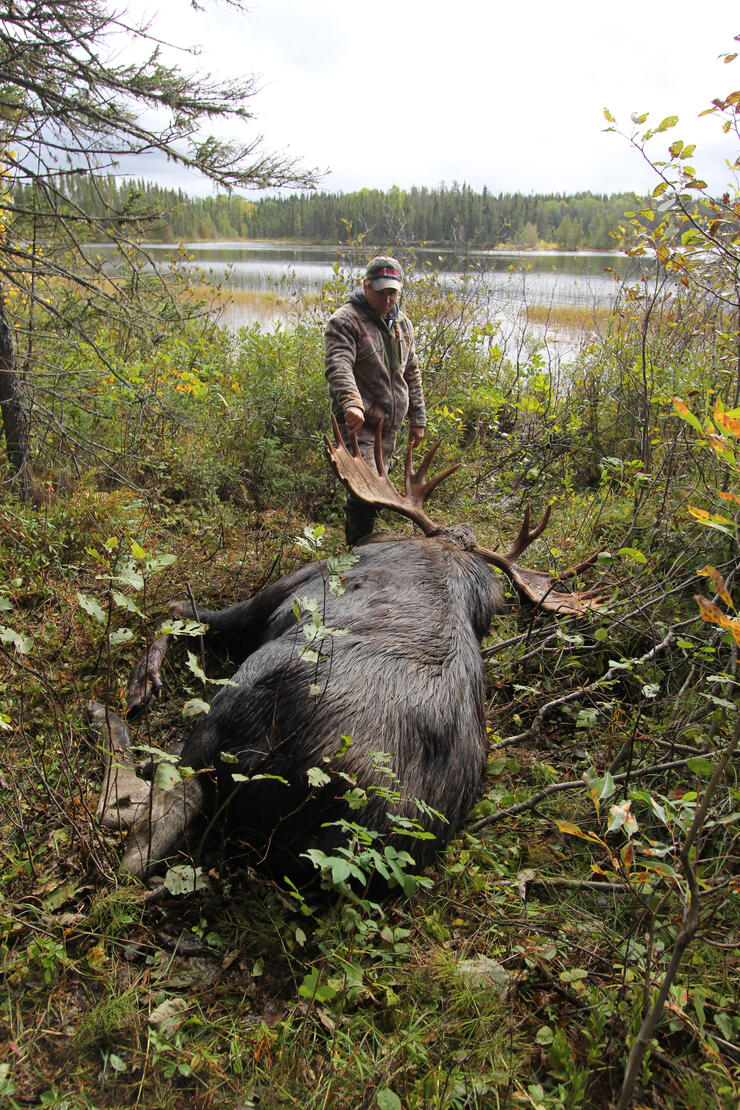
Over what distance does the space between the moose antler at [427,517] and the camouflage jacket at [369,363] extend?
1.22ft

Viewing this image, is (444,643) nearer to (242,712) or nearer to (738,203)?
(242,712)

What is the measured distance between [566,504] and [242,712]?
4.20 metres

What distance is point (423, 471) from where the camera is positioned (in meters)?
4.27

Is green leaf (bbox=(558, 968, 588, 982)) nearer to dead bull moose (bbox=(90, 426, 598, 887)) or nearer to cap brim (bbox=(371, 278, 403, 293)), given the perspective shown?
dead bull moose (bbox=(90, 426, 598, 887))

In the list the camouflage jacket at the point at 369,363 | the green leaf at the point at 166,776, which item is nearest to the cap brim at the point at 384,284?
the camouflage jacket at the point at 369,363

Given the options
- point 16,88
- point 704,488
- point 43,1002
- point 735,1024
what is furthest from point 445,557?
point 16,88

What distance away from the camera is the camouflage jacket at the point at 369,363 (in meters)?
4.48

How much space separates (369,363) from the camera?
15.6ft

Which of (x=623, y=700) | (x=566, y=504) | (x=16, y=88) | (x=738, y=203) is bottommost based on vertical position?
(x=623, y=700)

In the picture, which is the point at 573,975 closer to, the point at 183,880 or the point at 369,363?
the point at 183,880

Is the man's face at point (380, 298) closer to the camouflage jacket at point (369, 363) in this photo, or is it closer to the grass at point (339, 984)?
the camouflage jacket at point (369, 363)

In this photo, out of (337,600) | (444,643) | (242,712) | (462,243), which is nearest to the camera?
(242,712)

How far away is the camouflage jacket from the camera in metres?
4.48

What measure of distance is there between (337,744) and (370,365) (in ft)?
10.8
